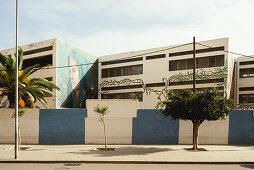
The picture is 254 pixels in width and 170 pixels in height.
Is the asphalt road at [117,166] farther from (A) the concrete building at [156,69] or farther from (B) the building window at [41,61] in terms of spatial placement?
(B) the building window at [41,61]

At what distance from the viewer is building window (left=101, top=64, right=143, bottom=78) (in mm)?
40481

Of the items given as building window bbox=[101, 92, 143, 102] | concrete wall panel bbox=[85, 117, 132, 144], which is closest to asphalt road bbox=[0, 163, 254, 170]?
concrete wall panel bbox=[85, 117, 132, 144]

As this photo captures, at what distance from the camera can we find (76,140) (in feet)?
57.7

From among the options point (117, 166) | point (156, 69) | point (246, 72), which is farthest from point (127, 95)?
point (117, 166)

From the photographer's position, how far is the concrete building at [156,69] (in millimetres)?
33125

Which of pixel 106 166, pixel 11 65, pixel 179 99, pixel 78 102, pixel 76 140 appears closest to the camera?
pixel 106 166

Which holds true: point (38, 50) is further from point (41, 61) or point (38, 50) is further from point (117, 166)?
point (117, 166)

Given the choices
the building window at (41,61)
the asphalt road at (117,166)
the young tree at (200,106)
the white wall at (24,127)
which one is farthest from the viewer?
the building window at (41,61)

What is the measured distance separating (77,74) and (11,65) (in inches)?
719

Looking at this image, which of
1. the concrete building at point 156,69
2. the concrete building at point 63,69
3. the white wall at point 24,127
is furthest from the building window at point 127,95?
the white wall at point 24,127

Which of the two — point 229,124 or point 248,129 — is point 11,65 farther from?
point 248,129

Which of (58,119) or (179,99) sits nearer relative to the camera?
(179,99)

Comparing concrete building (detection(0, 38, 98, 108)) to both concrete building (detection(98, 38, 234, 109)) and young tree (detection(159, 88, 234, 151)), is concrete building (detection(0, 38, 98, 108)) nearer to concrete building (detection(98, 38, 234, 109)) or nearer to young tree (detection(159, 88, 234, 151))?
concrete building (detection(98, 38, 234, 109))

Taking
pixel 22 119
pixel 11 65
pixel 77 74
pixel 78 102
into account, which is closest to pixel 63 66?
pixel 77 74
